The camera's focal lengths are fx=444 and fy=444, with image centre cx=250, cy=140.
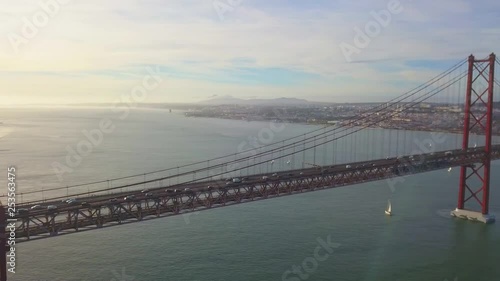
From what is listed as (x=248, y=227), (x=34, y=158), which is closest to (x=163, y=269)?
(x=248, y=227)

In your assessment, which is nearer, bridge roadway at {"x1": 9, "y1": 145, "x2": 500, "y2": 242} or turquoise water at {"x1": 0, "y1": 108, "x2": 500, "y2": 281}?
bridge roadway at {"x1": 9, "y1": 145, "x2": 500, "y2": 242}

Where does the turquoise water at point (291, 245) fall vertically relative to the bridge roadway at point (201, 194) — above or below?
below

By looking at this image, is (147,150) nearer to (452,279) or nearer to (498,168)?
(498,168)

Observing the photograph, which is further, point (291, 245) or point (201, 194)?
point (291, 245)

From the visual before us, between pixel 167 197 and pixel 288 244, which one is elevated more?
pixel 167 197

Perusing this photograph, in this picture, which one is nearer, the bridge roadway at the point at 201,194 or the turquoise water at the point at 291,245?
the bridge roadway at the point at 201,194

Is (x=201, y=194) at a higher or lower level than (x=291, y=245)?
higher

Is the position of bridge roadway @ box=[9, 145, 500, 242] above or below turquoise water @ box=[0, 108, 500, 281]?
above

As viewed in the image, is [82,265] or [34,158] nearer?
[82,265]
